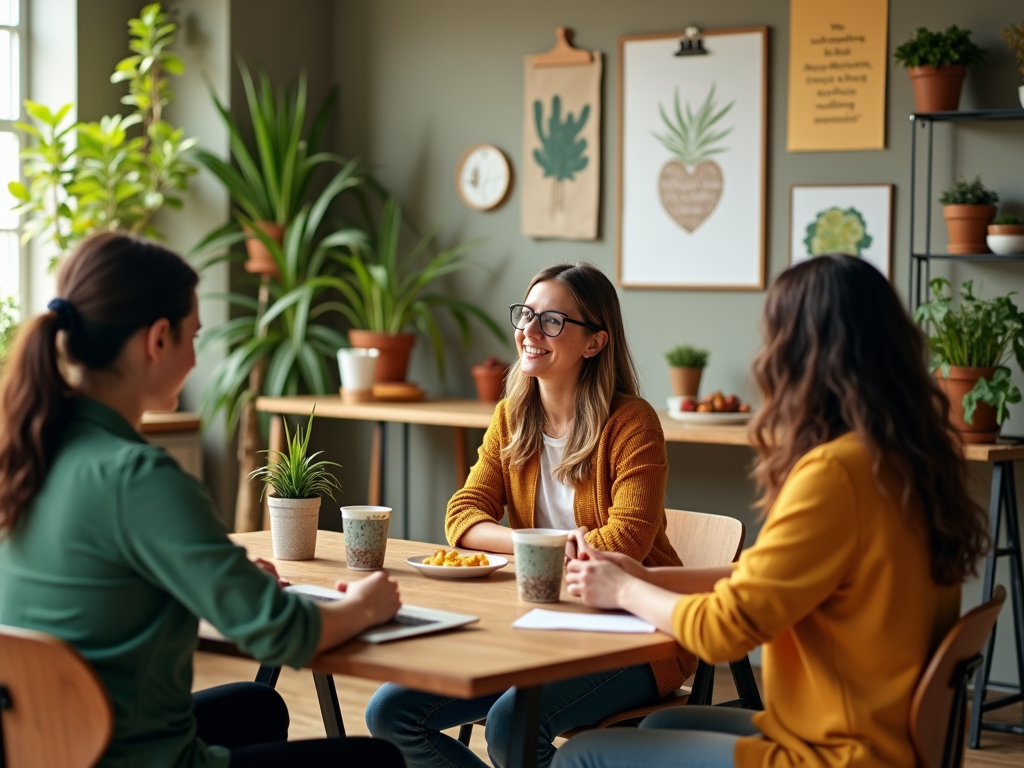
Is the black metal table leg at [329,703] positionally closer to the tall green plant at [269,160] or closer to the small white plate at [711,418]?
the small white plate at [711,418]

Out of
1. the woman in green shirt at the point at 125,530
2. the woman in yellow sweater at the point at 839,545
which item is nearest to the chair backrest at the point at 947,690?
the woman in yellow sweater at the point at 839,545

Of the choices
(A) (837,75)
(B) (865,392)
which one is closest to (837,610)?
(B) (865,392)

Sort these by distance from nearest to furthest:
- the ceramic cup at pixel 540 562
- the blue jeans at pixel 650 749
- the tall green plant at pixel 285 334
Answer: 1. the blue jeans at pixel 650 749
2. the ceramic cup at pixel 540 562
3. the tall green plant at pixel 285 334

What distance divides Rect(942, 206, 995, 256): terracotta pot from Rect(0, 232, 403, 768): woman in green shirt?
2878 millimetres

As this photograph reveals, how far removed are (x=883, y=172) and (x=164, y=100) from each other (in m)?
2.75

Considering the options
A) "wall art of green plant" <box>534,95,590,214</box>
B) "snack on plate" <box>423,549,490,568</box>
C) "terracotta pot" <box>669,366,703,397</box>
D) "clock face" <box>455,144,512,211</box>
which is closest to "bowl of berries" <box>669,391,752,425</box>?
"terracotta pot" <box>669,366,703,397</box>

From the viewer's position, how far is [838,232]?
14.6 ft

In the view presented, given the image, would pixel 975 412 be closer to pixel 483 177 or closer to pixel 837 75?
pixel 837 75

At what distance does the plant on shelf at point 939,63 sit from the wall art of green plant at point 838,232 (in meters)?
0.43

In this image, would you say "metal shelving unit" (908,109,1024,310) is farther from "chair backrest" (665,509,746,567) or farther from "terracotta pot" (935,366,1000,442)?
"chair backrest" (665,509,746,567)

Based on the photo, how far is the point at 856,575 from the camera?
5.64 feet

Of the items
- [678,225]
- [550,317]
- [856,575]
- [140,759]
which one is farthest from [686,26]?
[140,759]

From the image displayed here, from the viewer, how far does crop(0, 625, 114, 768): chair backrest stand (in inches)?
61.9

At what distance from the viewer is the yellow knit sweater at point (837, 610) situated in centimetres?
169
